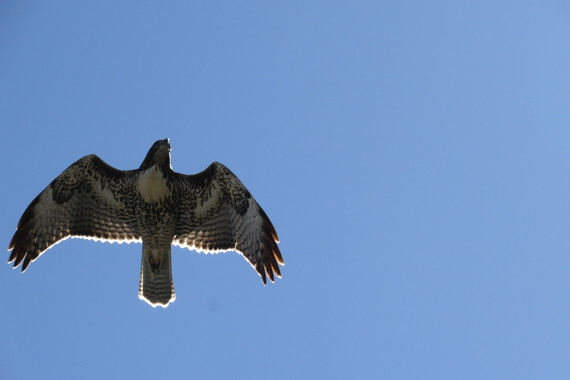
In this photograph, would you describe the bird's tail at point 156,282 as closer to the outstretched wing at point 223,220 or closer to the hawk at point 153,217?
the hawk at point 153,217

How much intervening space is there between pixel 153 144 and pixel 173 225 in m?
1.20

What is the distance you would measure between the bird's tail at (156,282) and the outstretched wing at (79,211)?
0.68 metres

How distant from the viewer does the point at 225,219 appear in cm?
1047

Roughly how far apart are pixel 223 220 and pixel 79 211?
201 cm

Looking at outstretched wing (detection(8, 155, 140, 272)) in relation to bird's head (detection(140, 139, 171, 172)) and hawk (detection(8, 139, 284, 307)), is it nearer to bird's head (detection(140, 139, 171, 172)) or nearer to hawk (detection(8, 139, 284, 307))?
hawk (detection(8, 139, 284, 307))

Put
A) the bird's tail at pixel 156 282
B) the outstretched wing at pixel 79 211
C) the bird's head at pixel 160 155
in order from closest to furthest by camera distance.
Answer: the bird's head at pixel 160 155, the bird's tail at pixel 156 282, the outstretched wing at pixel 79 211

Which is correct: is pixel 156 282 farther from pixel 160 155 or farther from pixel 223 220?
pixel 160 155

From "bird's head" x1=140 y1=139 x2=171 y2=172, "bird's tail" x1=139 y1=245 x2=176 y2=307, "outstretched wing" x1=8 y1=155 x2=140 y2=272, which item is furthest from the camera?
"outstretched wing" x1=8 y1=155 x2=140 y2=272

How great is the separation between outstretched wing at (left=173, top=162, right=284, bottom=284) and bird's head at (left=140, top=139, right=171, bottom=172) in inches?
12.9

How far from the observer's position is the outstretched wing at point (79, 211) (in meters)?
10.1

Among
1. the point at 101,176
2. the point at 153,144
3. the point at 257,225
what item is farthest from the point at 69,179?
the point at 257,225

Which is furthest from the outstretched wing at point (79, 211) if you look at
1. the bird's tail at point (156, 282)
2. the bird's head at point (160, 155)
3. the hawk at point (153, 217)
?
the bird's tail at point (156, 282)

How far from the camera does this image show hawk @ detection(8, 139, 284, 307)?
32.7 ft

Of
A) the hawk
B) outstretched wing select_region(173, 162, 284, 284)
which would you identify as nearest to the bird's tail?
the hawk
